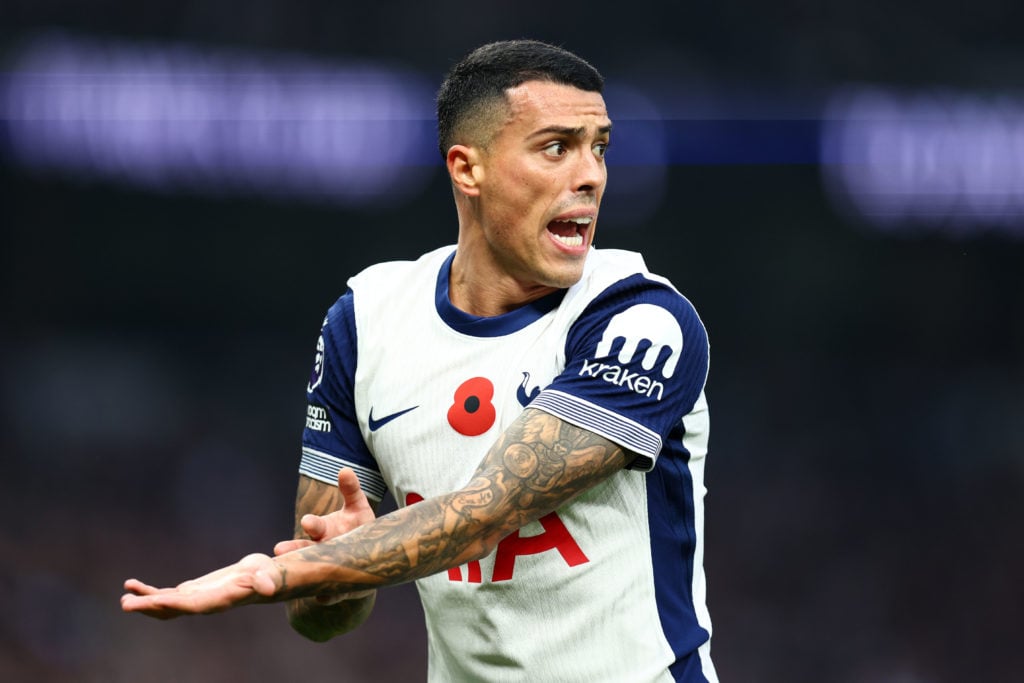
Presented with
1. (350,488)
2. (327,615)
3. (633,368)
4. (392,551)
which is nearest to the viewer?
(392,551)

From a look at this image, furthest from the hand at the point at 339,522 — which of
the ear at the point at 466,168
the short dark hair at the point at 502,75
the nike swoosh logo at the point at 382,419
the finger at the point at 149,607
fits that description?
the short dark hair at the point at 502,75

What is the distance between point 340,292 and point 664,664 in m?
2.72

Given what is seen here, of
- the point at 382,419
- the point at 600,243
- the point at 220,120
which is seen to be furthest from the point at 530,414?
the point at 220,120

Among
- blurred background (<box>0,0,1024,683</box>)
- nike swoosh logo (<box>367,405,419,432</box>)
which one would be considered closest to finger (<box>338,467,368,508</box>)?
nike swoosh logo (<box>367,405,419,432</box>)

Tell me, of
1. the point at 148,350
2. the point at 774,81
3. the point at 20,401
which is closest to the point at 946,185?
the point at 774,81

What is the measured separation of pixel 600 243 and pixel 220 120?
4.62ft

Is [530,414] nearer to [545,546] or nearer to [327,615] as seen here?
[545,546]

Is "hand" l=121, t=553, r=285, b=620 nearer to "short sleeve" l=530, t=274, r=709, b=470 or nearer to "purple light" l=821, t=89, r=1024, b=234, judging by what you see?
"short sleeve" l=530, t=274, r=709, b=470

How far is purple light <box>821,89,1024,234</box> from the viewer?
4.49 metres

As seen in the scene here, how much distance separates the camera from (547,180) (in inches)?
95.2

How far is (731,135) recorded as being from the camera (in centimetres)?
455

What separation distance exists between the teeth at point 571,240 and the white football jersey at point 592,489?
58mm

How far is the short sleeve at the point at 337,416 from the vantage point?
8.42ft

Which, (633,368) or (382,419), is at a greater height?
(633,368)
